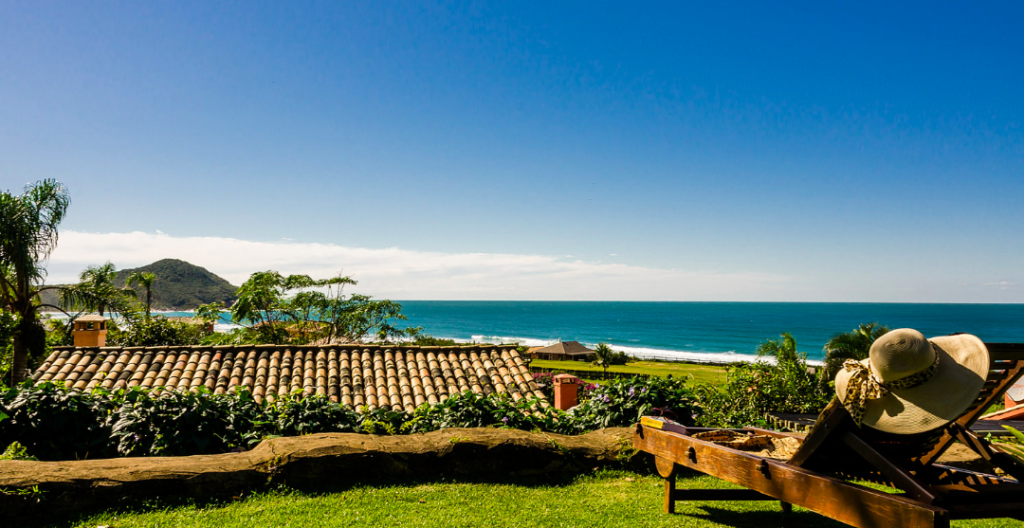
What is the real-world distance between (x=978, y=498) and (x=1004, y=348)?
1.08m

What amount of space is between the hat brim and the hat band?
0.02 m

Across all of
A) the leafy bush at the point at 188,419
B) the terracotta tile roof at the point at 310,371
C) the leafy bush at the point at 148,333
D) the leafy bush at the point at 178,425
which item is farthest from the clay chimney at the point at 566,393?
the leafy bush at the point at 148,333

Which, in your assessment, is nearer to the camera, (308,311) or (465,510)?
(465,510)

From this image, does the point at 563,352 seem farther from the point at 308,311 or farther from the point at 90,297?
→ the point at 90,297

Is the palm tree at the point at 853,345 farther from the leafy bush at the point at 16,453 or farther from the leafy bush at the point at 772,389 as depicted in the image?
the leafy bush at the point at 16,453

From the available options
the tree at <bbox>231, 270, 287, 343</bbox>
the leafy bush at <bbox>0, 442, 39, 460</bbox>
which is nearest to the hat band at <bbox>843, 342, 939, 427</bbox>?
the leafy bush at <bbox>0, 442, 39, 460</bbox>

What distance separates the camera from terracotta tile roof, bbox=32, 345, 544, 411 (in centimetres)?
973

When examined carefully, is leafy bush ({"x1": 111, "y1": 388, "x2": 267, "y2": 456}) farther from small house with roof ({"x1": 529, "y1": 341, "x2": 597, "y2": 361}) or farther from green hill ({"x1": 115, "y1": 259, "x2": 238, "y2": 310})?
green hill ({"x1": 115, "y1": 259, "x2": 238, "y2": 310})

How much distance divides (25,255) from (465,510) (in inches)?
861

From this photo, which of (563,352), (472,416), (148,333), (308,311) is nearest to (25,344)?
(148,333)

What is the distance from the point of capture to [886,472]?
100 inches

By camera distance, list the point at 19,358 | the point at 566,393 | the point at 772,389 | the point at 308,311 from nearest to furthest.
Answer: the point at 566,393 → the point at 772,389 → the point at 19,358 → the point at 308,311

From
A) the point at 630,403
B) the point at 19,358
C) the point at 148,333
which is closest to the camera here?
the point at 630,403

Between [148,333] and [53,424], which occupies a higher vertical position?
[53,424]
